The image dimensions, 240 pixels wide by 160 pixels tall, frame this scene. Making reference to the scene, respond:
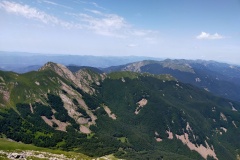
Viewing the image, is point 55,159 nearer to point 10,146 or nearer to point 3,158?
point 3,158

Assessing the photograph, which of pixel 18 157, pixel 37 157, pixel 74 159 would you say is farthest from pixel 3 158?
pixel 74 159

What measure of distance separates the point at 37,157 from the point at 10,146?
6861cm

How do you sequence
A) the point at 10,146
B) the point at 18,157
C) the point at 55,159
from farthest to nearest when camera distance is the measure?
the point at 10,146 < the point at 55,159 < the point at 18,157

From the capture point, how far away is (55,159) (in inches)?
4624

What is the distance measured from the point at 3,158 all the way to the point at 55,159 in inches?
949

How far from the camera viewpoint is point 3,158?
99562 mm

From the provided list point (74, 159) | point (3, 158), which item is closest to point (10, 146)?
point (74, 159)

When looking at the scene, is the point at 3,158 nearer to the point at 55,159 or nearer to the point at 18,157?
the point at 18,157

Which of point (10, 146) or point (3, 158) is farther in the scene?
point (10, 146)

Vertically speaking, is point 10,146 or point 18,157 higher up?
point 18,157

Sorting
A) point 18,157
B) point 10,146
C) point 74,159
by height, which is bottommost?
point 10,146

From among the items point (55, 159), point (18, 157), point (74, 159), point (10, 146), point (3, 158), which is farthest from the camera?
point (10, 146)

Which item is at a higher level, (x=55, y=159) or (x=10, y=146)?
(x=55, y=159)

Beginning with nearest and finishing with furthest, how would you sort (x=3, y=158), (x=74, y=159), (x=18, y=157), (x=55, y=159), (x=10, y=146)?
(x=3, y=158), (x=18, y=157), (x=55, y=159), (x=74, y=159), (x=10, y=146)
